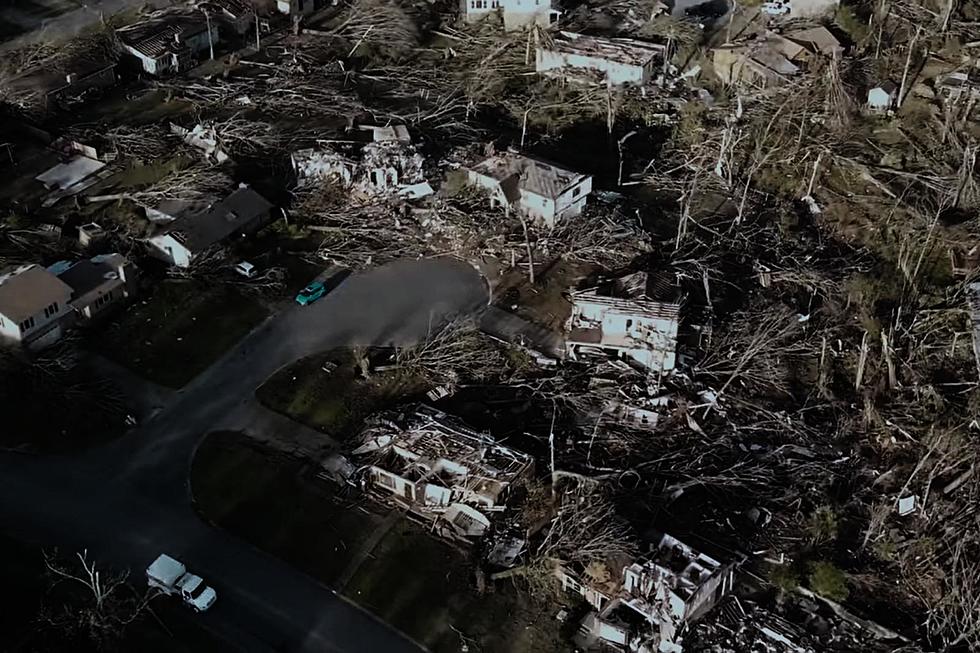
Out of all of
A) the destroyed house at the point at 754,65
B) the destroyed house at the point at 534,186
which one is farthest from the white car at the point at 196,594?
the destroyed house at the point at 754,65

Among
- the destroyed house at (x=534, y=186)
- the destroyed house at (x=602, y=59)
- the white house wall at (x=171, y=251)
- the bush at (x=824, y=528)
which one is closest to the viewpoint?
the bush at (x=824, y=528)

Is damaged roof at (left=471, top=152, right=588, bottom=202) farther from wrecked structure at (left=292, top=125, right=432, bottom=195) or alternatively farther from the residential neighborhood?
wrecked structure at (left=292, top=125, right=432, bottom=195)

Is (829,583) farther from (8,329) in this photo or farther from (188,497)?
(8,329)

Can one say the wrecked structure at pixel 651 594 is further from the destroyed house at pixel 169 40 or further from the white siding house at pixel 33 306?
the destroyed house at pixel 169 40

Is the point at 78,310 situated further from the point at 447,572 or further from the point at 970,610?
the point at 970,610

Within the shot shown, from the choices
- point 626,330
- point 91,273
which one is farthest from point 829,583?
point 91,273

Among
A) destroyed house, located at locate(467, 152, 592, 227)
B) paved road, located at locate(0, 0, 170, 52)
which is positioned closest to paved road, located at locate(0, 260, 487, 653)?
destroyed house, located at locate(467, 152, 592, 227)

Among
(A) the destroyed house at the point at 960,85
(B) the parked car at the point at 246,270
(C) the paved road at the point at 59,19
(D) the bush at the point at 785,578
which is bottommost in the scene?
(D) the bush at the point at 785,578
